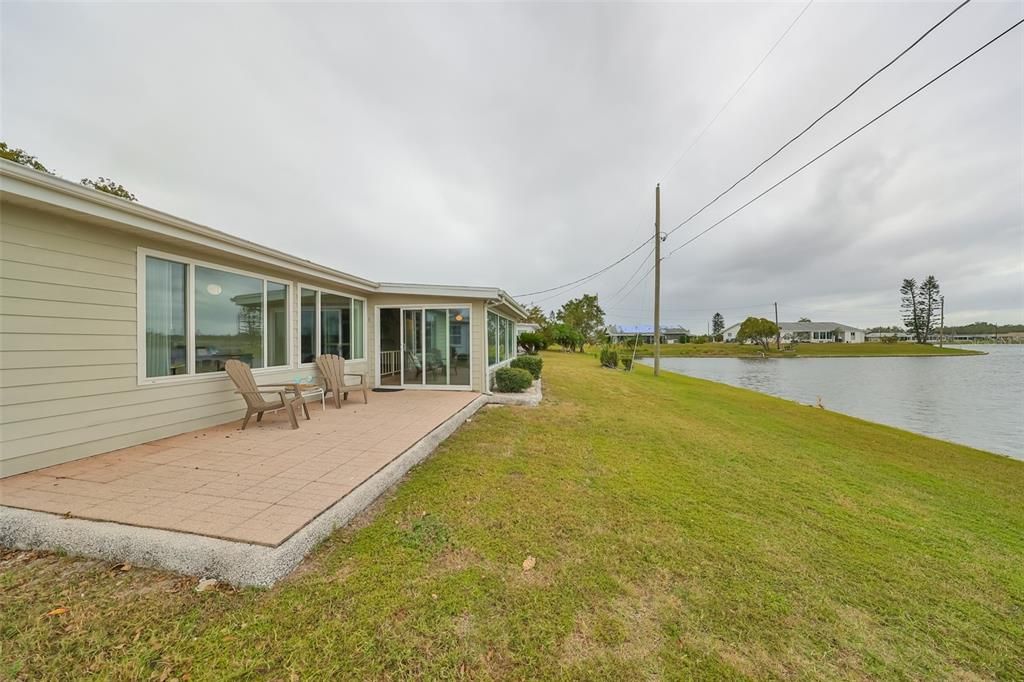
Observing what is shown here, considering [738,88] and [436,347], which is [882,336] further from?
[436,347]

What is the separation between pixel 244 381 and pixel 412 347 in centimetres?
385

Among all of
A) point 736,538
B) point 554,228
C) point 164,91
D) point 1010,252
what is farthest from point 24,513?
point 1010,252

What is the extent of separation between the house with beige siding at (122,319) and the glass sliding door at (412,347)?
193 cm

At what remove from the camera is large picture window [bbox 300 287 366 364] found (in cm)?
659

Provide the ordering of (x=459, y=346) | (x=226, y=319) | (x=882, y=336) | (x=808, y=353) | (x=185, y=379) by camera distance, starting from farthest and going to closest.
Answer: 1. (x=882, y=336)
2. (x=808, y=353)
3. (x=459, y=346)
4. (x=226, y=319)
5. (x=185, y=379)

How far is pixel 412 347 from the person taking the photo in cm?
837

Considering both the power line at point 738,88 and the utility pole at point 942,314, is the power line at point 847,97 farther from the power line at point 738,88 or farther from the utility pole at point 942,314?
the utility pole at point 942,314

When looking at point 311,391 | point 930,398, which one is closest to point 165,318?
point 311,391

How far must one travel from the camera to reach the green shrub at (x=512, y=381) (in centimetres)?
842

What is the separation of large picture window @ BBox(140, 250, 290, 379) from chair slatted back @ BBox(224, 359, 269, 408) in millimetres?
420

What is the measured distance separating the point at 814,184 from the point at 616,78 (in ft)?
21.4

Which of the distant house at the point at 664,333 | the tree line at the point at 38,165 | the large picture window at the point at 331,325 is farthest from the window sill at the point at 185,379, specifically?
the distant house at the point at 664,333

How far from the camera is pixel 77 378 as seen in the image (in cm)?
351

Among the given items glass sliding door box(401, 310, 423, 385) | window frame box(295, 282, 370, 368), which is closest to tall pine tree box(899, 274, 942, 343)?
glass sliding door box(401, 310, 423, 385)
